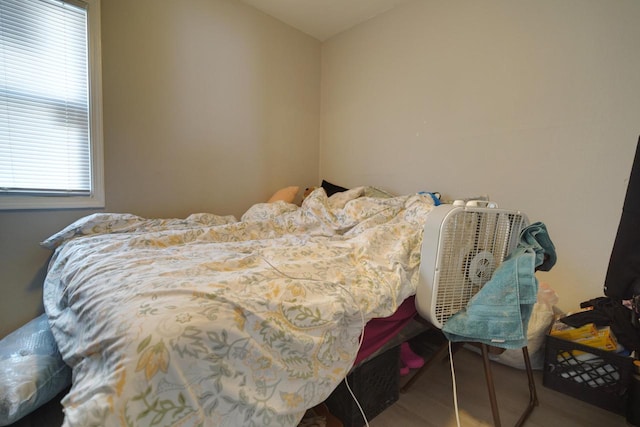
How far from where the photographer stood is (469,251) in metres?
1.03

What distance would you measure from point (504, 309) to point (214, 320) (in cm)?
91

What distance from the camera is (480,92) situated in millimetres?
1867

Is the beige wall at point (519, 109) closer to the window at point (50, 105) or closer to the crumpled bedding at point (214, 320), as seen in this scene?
the crumpled bedding at point (214, 320)

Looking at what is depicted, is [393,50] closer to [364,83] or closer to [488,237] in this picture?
[364,83]

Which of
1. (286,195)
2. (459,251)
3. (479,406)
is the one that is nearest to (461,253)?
(459,251)

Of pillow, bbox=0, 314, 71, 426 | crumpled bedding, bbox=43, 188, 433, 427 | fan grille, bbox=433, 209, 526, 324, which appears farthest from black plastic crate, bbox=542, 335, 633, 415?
pillow, bbox=0, 314, 71, 426

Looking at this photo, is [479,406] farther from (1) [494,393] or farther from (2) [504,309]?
(2) [504,309]

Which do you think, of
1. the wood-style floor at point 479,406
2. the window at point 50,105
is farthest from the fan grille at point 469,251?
the window at point 50,105

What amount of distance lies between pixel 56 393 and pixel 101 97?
1616 mm

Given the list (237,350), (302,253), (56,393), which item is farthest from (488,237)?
(56,393)

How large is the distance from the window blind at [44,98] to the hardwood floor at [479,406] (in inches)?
85.5

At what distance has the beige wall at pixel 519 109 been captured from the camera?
1.45 m

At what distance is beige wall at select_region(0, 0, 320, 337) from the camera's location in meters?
1.63

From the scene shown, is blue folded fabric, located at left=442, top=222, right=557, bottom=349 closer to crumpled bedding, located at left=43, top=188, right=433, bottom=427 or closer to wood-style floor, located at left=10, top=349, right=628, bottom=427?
crumpled bedding, located at left=43, top=188, right=433, bottom=427
